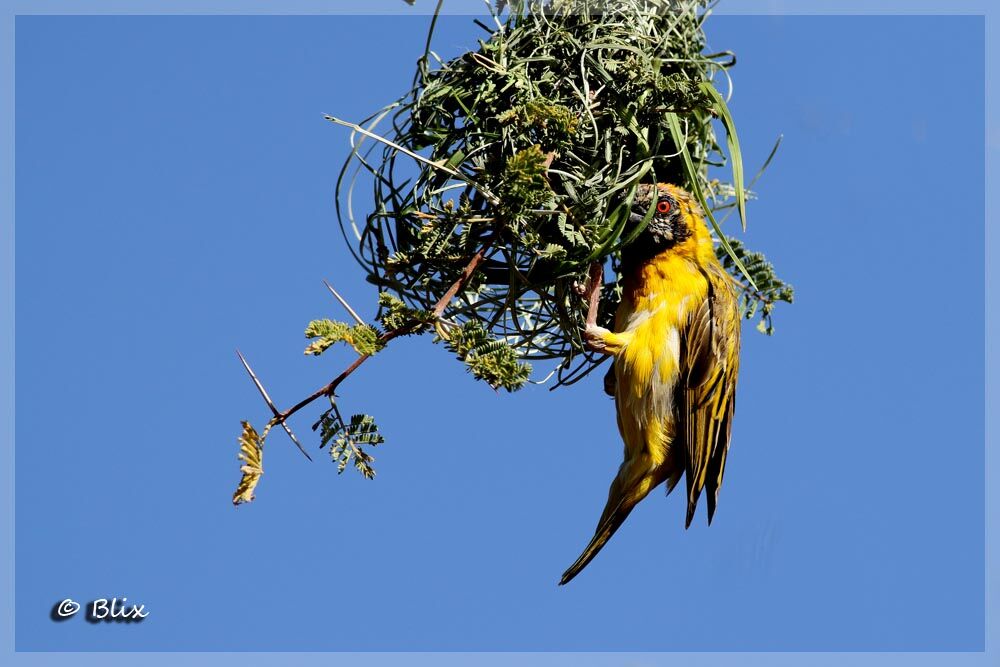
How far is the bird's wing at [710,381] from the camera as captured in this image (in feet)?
12.7

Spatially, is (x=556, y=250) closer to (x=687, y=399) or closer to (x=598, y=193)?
(x=598, y=193)

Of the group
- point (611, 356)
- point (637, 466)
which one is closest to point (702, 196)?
point (611, 356)

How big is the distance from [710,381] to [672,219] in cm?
48

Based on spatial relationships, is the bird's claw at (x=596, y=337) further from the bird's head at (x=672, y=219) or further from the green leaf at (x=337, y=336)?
the green leaf at (x=337, y=336)

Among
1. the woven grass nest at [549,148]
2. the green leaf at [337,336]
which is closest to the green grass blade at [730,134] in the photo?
the woven grass nest at [549,148]

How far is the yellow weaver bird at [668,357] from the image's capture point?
3.92 metres

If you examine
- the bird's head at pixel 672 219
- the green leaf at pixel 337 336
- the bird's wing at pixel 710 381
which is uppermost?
the bird's head at pixel 672 219

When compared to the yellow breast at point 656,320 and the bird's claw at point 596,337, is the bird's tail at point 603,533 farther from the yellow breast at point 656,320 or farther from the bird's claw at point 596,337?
the bird's claw at point 596,337

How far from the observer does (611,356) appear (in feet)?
13.1

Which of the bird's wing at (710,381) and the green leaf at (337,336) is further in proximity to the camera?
the bird's wing at (710,381)

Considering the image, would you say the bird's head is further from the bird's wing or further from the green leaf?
the green leaf

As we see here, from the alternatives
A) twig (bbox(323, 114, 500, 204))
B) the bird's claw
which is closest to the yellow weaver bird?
the bird's claw

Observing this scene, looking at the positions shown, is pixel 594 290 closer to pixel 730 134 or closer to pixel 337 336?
pixel 730 134

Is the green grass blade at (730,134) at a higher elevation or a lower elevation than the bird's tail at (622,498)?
higher
